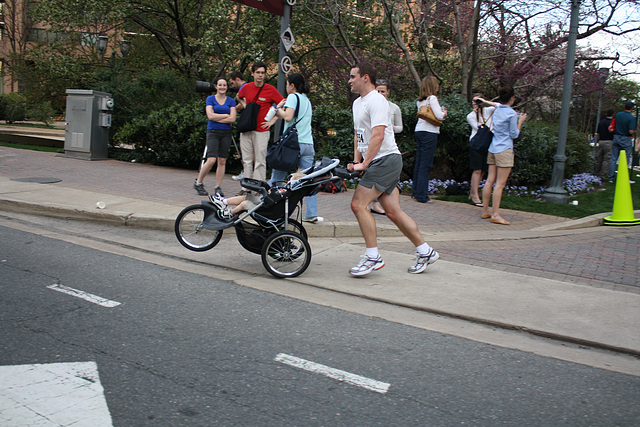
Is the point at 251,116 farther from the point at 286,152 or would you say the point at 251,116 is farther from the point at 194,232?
the point at 194,232

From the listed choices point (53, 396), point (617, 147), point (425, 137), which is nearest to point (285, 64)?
point (425, 137)

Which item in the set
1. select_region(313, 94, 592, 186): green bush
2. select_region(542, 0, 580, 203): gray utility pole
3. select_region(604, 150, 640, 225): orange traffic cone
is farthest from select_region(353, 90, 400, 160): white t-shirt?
select_region(542, 0, 580, 203): gray utility pole

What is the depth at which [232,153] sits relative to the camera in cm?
1211

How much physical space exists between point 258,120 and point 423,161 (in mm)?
2763

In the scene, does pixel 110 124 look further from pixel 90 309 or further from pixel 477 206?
pixel 90 309

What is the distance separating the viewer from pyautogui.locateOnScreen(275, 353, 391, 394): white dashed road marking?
3396mm

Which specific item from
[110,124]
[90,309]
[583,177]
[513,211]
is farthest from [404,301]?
[110,124]

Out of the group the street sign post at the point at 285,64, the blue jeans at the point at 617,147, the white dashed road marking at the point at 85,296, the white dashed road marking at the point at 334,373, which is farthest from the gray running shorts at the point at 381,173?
the blue jeans at the point at 617,147

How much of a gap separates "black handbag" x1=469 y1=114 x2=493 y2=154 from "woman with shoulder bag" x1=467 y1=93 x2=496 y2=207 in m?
0.04

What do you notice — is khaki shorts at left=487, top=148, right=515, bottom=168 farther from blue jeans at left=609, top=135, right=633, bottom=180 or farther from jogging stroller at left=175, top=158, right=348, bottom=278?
blue jeans at left=609, top=135, right=633, bottom=180

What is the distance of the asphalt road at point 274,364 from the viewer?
3107 millimetres

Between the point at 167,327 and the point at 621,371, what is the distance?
3077 millimetres

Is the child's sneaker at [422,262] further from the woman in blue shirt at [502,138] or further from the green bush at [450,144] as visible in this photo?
the green bush at [450,144]

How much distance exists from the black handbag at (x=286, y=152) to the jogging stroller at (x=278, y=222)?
1.00 m
